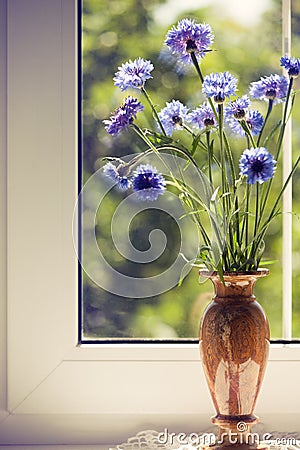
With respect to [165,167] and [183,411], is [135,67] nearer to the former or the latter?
[165,167]

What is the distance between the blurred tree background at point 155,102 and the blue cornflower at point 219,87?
245 millimetres

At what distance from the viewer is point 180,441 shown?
1.12 metres

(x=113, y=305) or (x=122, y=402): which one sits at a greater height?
(x=113, y=305)

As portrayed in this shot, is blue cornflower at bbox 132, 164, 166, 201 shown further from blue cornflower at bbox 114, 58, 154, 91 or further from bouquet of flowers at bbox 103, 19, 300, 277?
blue cornflower at bbox 114, 58, 154, 91

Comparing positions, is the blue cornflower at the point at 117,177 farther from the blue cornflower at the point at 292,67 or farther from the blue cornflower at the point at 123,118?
the blue cornflower at the point at 292,67

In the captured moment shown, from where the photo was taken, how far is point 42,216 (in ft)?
3.88

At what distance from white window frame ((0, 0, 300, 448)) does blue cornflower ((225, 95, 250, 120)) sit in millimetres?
259

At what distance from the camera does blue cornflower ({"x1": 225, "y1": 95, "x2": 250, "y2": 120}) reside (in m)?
1.01

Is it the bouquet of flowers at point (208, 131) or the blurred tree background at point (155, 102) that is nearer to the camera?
the bouquet of flowers at point (208, 131)

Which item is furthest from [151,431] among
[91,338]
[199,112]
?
[199,112]

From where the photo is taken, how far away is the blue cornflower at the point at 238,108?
101cm

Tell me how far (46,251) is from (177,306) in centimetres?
22
